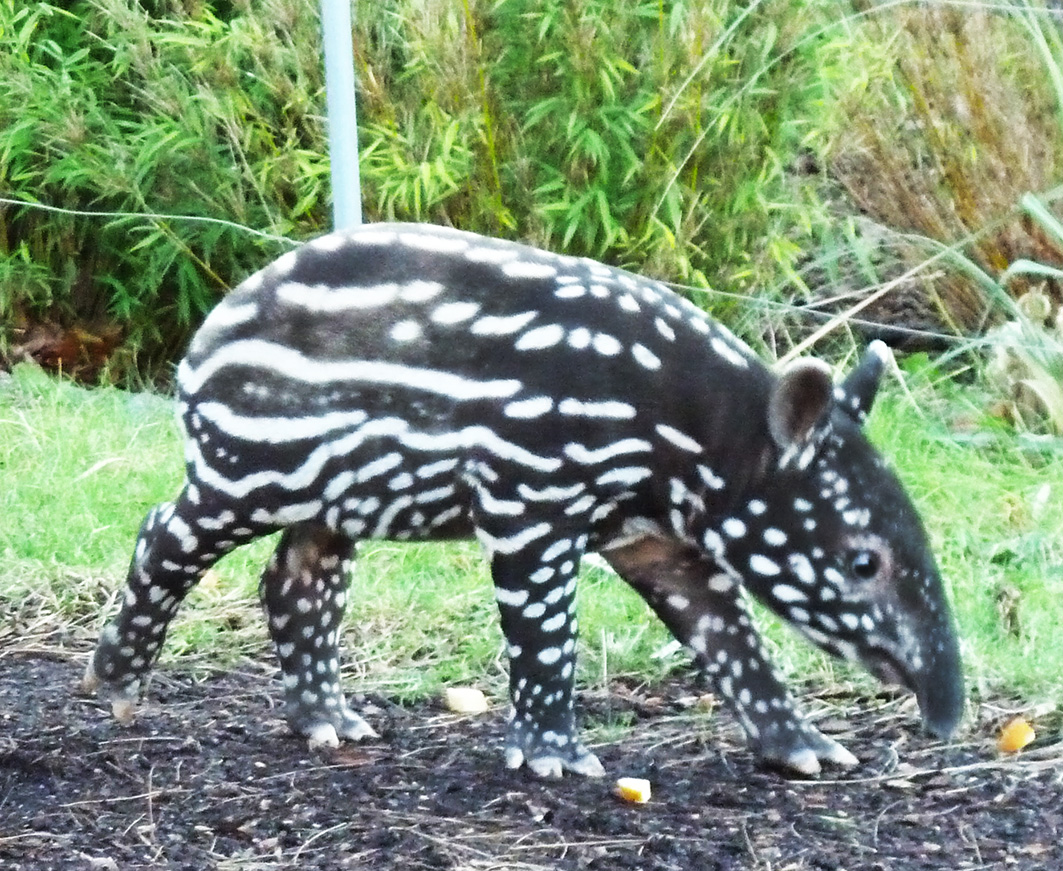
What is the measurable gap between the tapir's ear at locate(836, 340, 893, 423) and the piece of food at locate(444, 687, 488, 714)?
119cm

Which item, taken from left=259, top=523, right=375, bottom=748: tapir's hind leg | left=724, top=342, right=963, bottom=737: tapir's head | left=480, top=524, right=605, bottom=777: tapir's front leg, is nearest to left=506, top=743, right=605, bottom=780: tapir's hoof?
left=480, top=524, right=605, bottom=777: tapir's front leg

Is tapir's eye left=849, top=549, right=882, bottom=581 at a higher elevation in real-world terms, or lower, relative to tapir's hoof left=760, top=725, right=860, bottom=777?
higher

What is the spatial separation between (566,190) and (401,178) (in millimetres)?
638

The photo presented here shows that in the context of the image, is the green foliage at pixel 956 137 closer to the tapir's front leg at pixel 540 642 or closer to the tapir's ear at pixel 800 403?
the tapir's ear at pixel 800 403

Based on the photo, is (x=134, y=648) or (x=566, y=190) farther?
(x=566, y=190)

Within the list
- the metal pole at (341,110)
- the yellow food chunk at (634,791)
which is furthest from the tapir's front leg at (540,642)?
the metal pole at (341,110)

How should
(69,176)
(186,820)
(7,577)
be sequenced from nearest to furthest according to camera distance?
1. (186,820)
2. (7,577)
3. (69,176)

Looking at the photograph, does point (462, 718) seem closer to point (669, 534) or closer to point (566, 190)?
point (669, 534)

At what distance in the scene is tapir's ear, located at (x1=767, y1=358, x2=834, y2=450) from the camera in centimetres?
290

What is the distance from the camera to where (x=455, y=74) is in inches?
242

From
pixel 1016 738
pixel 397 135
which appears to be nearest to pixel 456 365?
pixel 1016 738

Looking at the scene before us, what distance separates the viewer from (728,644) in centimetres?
333

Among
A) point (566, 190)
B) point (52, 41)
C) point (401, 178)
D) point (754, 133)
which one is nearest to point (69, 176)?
point (52, 41)

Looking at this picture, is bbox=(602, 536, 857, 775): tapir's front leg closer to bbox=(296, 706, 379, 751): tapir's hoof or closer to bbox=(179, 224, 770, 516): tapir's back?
bbox=(179, 224, 770, 516): tapir's back
